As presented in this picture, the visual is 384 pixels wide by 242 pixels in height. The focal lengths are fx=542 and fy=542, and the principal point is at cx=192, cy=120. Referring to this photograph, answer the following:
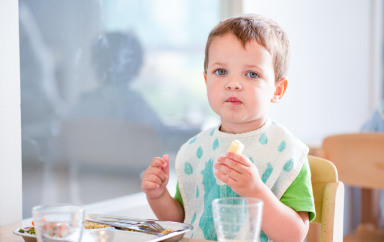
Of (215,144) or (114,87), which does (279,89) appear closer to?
(215,144)

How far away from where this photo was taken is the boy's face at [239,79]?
3.65ft

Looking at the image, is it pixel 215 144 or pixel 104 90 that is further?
pixel 104 90

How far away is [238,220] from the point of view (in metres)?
0.78

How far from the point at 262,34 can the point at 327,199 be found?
1.20 ft

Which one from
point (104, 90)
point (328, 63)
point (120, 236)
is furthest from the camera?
point (328, 63)

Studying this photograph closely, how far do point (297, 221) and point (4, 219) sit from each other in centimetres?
64

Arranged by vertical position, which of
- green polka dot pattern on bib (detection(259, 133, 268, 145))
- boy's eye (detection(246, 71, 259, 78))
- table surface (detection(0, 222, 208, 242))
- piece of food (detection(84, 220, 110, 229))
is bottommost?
table surface (detection(0, 222, 208, 242))

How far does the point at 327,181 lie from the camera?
1.17 meters

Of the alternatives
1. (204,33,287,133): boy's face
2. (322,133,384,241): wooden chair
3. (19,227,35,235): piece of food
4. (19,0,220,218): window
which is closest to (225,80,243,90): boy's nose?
(204,33,287,133): boy's face

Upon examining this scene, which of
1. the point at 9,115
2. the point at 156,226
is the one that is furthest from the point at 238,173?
the point at 9,115

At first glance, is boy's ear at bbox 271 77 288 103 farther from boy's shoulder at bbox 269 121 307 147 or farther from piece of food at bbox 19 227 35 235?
piece of food at bbox 19 227 35 235

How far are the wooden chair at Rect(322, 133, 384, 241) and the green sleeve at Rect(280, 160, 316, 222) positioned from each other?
83 cm

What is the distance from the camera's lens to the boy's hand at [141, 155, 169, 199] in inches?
44.8

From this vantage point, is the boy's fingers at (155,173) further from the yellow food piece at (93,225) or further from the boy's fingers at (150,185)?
the yellow food piece at (93,225)
